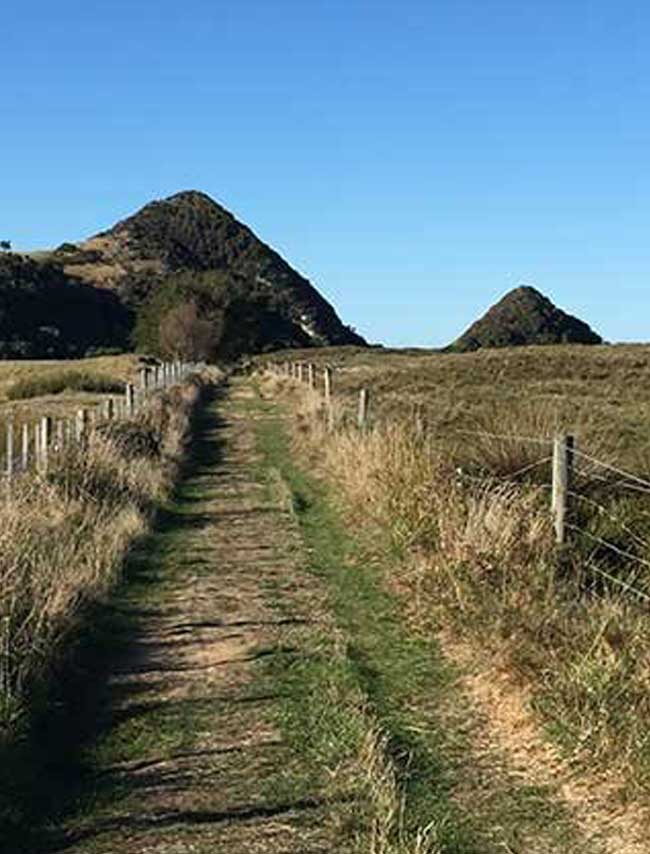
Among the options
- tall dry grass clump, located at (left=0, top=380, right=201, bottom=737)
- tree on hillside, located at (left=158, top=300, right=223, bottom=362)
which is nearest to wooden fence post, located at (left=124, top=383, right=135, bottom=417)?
tall dry grass clump, located at (left=0, top=380, right=201, bottom=737)

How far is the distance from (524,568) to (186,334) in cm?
8635

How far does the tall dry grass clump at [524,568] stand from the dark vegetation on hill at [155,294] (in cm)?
7978

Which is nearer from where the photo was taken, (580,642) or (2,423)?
(580,642)

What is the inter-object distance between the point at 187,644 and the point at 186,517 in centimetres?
707

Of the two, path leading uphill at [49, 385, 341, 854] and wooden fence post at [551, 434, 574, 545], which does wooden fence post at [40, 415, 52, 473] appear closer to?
path leading uphill at [49, 385, 341, 854]

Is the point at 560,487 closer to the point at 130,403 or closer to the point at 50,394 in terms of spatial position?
the point at 130,403

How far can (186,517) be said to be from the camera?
55.4 ft

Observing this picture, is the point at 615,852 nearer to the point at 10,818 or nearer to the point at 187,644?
the point at 10,818

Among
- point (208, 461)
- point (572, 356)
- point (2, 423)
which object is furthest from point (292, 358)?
point (208, 461)

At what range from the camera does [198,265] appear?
175m

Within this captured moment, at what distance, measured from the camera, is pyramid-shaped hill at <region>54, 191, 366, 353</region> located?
14488 cm

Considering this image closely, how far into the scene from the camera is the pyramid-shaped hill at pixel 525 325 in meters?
147

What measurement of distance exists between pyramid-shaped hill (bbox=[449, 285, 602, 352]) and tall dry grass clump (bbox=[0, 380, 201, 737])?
121484mm

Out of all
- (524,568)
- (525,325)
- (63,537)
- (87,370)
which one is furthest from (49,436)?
(525,325)
